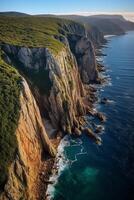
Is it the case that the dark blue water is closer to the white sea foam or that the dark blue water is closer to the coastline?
the white sea foam

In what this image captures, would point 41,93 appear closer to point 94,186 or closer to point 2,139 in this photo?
point 2,139

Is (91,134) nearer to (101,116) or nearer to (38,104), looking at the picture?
(101,116)

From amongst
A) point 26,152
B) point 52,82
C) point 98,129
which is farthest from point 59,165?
point 52,82

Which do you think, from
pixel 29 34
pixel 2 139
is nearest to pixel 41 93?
pixel 2 139

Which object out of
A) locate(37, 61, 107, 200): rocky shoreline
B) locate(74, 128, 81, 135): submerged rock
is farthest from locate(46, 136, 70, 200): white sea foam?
locate(74, 128, 81, 135): submerged rock

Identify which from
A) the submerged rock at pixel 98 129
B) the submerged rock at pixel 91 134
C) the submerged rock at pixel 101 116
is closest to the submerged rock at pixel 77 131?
the submerged rock at pixel 91 134

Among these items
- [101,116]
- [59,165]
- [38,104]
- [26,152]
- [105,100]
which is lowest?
[105,100]
